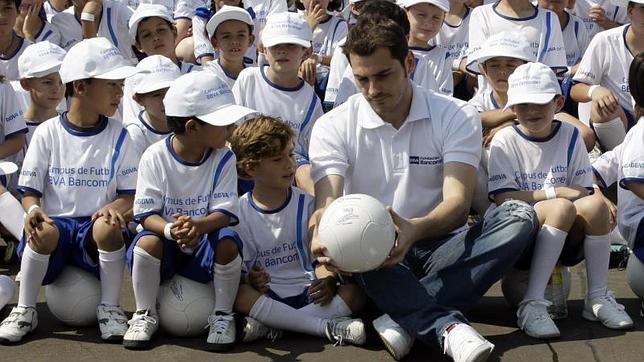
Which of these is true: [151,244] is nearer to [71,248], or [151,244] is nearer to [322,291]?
[71,248]

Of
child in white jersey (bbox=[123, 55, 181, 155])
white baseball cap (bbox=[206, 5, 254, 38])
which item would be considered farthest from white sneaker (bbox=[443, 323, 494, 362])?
white baseball cap (bbox=[206, 5, 254, 38])

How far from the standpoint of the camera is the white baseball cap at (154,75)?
585cm

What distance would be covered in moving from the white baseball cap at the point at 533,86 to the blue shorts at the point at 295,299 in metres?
1.46

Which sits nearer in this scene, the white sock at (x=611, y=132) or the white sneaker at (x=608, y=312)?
the white sneaker at (x=608, y=312)

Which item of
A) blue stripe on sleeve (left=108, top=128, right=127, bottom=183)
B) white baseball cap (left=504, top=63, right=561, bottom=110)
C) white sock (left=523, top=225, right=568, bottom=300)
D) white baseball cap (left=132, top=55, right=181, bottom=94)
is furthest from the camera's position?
white baseball cap (left=132, top=55, right=181, bottom=94)

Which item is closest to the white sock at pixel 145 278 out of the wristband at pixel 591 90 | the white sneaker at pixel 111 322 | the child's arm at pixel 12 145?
the white sneaker at pixel 111 322

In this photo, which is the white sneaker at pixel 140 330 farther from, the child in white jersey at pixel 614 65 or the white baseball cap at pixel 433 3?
the child in white jersey at pixel 614 65

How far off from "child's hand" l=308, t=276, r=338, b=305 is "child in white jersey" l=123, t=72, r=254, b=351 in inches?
14.1

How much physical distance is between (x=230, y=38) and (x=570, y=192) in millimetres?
2754

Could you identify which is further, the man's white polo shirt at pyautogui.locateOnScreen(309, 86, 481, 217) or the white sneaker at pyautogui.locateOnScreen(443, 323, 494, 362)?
the man's white polo shirt at pyautogui.locateOnScreen(309, 86, 481, 217)

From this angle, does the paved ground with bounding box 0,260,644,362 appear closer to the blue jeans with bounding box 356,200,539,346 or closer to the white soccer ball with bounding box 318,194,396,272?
the blue jeans with bounding box 356,200,539,346

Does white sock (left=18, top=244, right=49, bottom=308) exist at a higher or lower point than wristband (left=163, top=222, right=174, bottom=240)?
lower

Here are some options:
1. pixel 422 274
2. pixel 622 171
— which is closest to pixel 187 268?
pixel 422 274

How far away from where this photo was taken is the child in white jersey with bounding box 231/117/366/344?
4.80 metres
